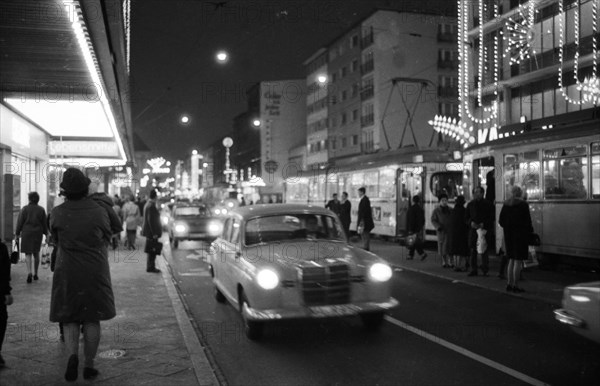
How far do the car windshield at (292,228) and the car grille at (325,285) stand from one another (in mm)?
1421

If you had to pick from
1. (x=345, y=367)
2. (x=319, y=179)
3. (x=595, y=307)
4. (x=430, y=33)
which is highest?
(x=430, y=33)

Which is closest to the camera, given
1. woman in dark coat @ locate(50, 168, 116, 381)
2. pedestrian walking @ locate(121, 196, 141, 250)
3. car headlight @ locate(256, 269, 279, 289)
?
woman in dark coat @ locate(50, 168, 116, 381)

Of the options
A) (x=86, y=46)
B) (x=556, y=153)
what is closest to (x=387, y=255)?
(x=556, y=153)

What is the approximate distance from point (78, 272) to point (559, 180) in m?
11.1

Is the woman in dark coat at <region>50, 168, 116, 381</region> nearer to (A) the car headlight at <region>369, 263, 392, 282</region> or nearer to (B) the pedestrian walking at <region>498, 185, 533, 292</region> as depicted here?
(A) the car headlight at <region>369, 263, 392, 282</region>

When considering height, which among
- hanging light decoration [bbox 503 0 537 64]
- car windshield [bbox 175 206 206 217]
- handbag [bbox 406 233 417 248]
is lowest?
handbag [bbox 406 233 417 248]

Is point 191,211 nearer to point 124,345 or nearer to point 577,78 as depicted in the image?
point 124,345

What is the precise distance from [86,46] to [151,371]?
461 cm

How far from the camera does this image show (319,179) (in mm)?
30922

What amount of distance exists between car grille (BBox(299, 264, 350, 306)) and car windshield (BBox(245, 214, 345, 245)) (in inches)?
55.9

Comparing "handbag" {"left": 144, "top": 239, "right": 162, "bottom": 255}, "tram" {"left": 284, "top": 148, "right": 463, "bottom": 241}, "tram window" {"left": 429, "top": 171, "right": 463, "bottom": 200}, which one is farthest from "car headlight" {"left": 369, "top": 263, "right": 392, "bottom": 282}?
"tram window" {"left": 429, "top": 171, "right": 463, "bottom": 200}

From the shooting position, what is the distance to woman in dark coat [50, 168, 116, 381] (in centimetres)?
542

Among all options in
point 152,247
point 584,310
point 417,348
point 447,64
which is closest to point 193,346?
point 417,348

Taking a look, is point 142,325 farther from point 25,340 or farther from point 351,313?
point 351,313
